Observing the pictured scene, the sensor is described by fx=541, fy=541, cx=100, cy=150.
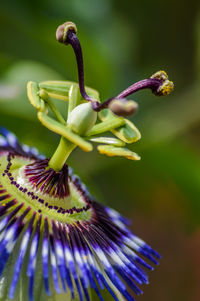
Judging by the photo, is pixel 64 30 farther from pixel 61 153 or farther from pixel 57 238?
pixel 57 238

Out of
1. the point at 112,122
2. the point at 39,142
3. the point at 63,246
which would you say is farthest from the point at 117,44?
the point at 63,246

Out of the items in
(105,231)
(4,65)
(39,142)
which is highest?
(4,65)

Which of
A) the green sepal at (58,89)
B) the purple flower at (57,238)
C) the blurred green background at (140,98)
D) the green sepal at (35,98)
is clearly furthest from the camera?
the blurred green background at (140,98)

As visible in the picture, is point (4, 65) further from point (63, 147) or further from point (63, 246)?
point (63, 246)

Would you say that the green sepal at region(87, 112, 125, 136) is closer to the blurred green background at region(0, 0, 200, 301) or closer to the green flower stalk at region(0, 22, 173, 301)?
the green flower stalk at region(0, 22, 173, 301)

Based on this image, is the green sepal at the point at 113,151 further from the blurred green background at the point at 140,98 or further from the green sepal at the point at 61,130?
the blurred green background at the point at 140,98

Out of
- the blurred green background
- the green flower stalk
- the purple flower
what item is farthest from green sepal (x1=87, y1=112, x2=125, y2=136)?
the blurred green background

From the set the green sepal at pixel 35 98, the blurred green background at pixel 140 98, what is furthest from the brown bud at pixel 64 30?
the blurred green background at pixel 140 98
